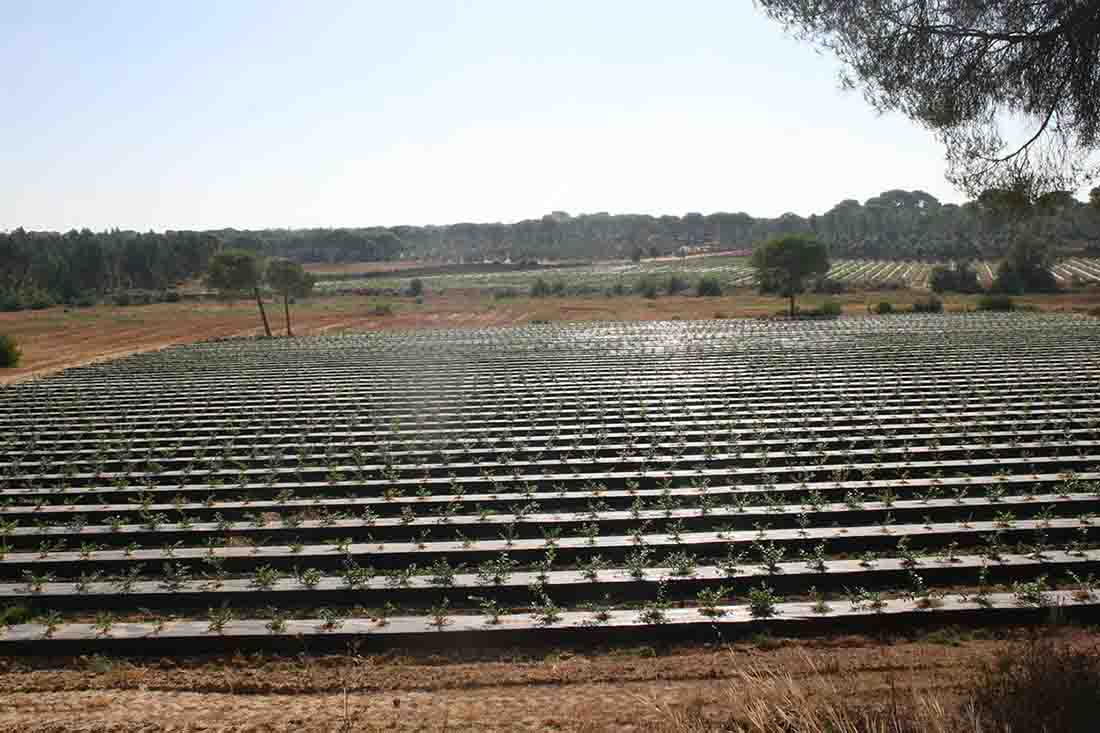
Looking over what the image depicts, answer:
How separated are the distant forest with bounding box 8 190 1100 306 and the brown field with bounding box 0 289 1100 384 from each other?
265 inches

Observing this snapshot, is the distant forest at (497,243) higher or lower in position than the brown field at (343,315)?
higher

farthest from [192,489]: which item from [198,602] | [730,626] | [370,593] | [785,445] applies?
[785,445]

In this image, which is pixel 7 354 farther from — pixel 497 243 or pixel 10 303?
pixel 497 243

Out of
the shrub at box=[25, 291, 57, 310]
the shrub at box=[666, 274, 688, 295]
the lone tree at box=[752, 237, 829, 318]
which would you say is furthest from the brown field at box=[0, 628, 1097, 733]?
the shrub at box=[25, 291, 57, 310]

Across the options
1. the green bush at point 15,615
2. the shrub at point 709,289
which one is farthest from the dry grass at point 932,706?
the shrub at point 709,289

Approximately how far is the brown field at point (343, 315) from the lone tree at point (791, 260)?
396 centimetres

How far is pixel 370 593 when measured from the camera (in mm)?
6176

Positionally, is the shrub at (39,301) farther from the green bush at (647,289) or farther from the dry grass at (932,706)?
the dry grass at (932,706)

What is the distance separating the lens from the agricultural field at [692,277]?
67562 mm

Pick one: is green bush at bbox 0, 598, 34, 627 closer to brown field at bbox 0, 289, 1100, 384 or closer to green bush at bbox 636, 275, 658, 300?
brown field at bbox 0, 289, 1100, 384

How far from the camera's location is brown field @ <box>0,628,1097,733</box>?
4.46 meters

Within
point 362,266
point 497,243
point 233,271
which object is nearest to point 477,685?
point 233,271

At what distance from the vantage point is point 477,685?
4953mm

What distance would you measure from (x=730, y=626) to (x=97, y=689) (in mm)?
4429
